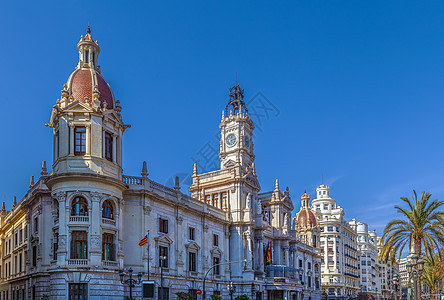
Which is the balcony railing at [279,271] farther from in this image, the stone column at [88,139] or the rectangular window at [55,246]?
the stone column at [88,139]

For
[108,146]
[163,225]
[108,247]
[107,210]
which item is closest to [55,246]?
[108,247]

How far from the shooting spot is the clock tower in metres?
80.4

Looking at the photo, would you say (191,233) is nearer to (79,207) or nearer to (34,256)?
(34,256)

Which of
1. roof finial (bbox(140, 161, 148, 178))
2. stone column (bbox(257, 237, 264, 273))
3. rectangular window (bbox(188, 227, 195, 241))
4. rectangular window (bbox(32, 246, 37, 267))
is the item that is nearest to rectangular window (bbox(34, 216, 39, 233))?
rectangular window (bbox(32, 246, 37, 267))

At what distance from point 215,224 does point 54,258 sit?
2564cm

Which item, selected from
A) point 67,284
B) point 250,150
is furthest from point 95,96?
point 250,150

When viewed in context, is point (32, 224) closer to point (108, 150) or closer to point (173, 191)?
point (108, 150)

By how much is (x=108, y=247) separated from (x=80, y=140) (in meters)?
10.3

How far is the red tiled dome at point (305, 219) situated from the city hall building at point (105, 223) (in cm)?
3688

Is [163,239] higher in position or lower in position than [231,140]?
Answer: lower

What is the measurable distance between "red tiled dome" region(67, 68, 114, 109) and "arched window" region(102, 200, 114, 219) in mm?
9567

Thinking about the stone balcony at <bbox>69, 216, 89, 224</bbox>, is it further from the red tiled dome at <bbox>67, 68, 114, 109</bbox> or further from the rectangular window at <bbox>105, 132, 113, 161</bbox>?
the red tiled dome at <bbox>67, 68, 114, 109</bbox>

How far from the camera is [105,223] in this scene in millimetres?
49125

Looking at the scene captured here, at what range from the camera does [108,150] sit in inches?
2030
